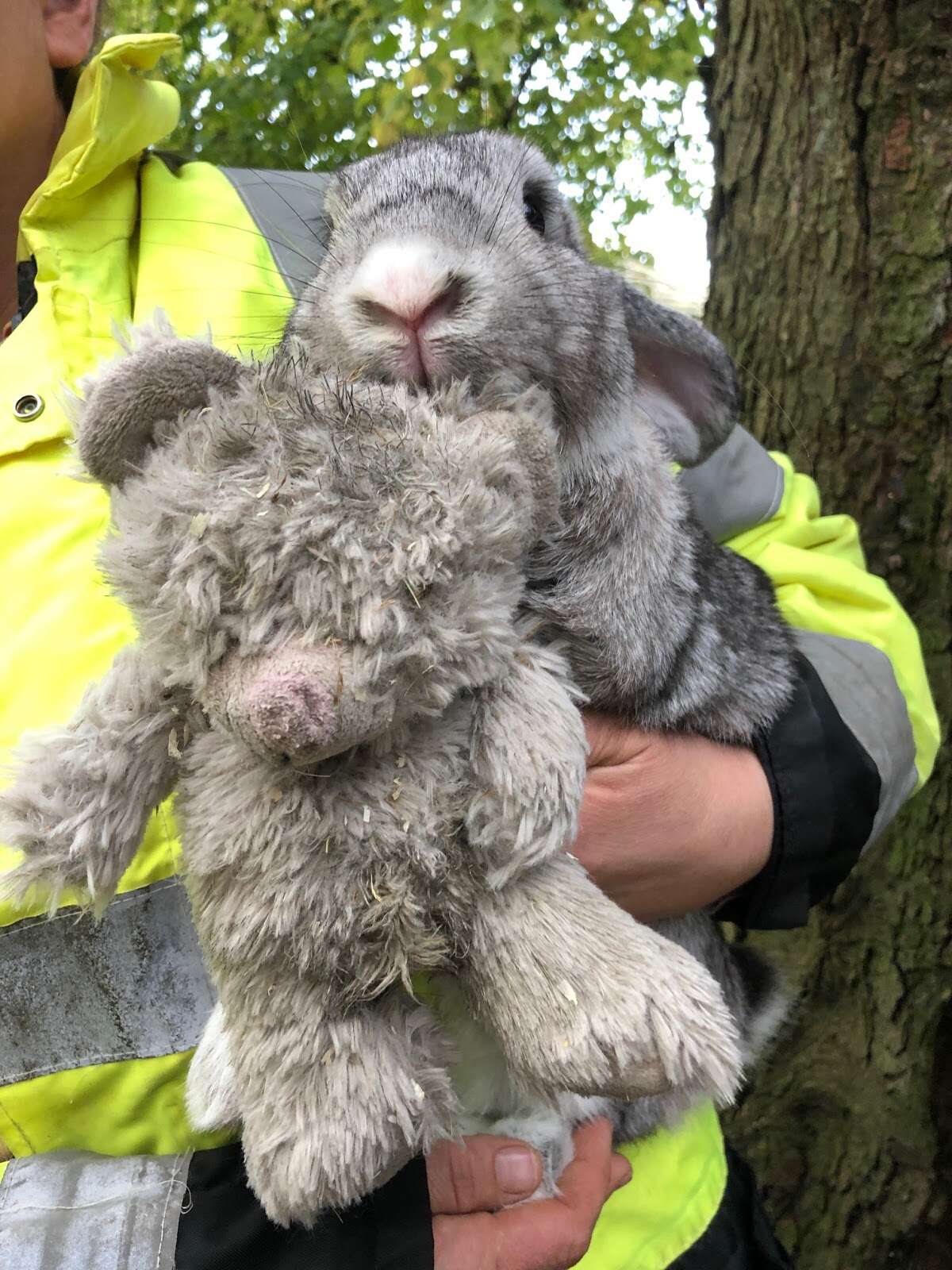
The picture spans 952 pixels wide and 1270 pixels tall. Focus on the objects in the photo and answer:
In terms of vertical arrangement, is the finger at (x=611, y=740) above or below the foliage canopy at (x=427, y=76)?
below

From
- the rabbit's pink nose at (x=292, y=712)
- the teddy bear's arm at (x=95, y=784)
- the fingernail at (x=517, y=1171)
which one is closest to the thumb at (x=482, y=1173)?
the fingernail at (x=517, y=1171)

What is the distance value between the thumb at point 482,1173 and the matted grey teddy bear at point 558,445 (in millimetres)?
33

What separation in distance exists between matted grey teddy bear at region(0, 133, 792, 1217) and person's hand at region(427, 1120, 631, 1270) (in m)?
0.05

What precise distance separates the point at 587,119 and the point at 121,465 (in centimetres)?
539

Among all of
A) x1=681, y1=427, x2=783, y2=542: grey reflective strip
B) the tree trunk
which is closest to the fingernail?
x1=681, y1=427, x2=783, y2=542: grey reflective strip

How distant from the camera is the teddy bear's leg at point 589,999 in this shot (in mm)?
808

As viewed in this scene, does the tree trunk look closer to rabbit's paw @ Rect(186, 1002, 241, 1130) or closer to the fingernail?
the fingernail

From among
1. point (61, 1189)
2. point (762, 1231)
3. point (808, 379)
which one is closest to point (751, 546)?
point (808, 379)

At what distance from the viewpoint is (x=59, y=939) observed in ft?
4.34

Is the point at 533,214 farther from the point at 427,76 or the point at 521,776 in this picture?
the point at 427,76

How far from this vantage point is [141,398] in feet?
2.95

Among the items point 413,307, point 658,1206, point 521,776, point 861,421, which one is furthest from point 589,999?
point 861,421

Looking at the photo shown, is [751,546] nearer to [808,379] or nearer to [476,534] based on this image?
[808,379]

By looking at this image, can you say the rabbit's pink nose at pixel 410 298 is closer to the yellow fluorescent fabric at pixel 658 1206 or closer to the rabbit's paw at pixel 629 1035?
the rabbit's paw at pixel 629 1035
